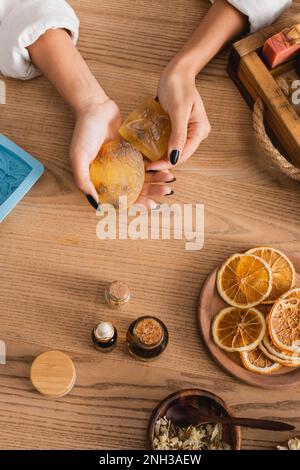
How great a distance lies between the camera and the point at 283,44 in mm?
1079

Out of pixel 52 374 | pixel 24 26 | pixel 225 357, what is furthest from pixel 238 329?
pixel 24 26

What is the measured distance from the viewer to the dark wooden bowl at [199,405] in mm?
964

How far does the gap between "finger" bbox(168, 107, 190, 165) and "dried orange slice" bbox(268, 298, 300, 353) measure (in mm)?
363

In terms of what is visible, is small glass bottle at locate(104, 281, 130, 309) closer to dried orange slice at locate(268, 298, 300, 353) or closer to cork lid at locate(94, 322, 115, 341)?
cork lid at locate(94, 322, 115, 341)

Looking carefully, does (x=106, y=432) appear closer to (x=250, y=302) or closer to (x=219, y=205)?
(x=250, y=302)

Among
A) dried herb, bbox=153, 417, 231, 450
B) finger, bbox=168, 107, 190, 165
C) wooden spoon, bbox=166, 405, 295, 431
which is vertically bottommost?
dried herb, bbox=153, 417, 231, 450

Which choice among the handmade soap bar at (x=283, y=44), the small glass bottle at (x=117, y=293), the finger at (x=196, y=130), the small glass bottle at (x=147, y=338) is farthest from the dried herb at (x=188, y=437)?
the handmade soap bar at (x=283, y=44)

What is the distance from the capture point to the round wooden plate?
1012 millimetres

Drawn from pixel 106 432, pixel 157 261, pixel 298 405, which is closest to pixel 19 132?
pixel 157 261

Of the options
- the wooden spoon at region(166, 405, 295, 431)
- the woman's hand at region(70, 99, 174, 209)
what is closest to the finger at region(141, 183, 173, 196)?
the woman's hand at region(70, 99, 174, 209)

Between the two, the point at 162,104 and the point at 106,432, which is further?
the point at 162,104

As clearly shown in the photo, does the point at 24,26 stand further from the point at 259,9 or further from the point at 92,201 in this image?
the point at 259,9
